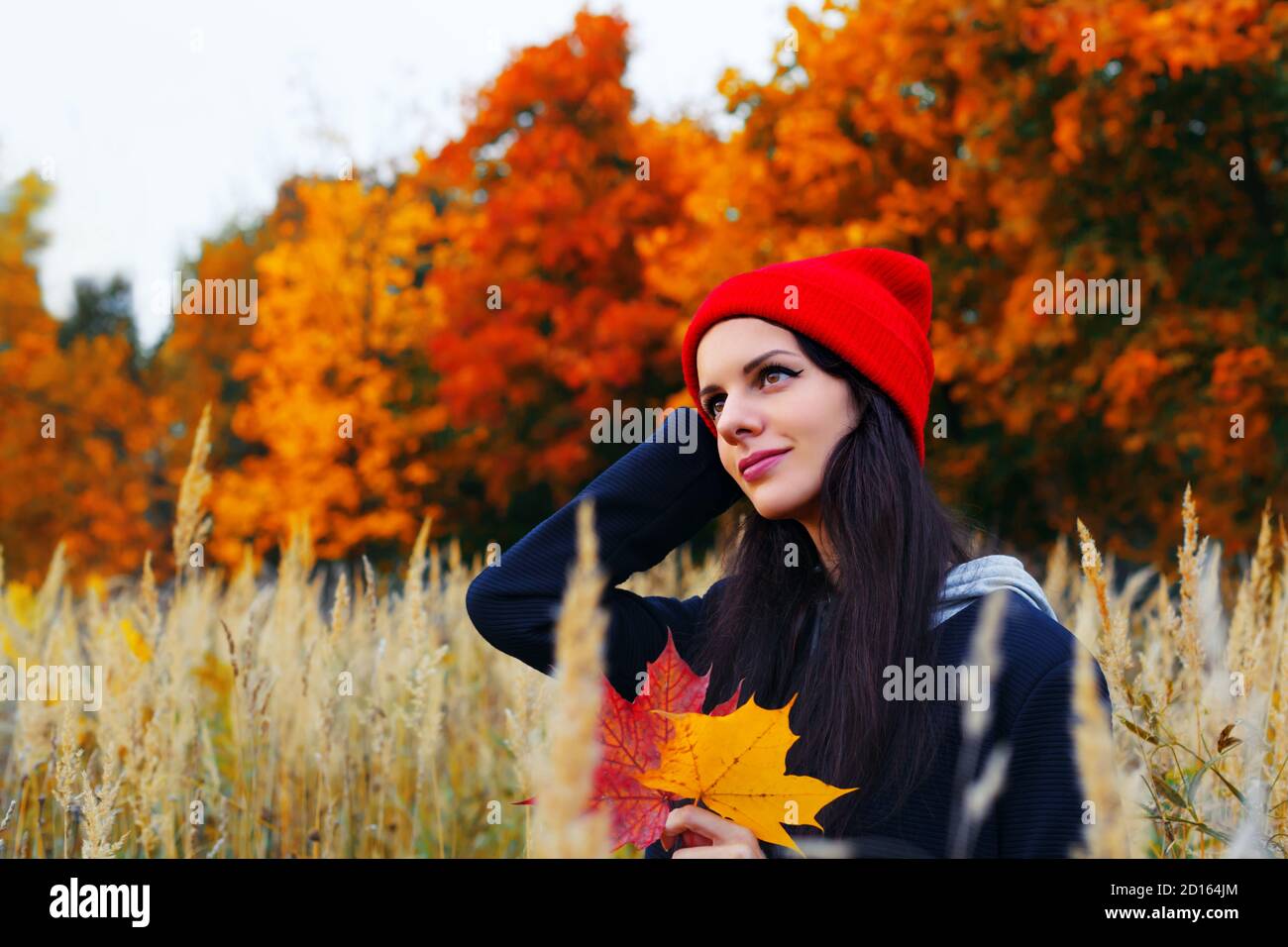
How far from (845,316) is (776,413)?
0.60 feet

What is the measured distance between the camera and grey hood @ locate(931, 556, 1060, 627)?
1.45 metres

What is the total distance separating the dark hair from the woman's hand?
0.29m

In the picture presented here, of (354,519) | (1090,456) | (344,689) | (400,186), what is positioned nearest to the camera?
(344,689)

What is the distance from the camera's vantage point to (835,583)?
1.57 meters

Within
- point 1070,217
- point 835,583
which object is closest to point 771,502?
point 835,583

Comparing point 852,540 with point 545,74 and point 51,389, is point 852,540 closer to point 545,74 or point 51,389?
point 545,74

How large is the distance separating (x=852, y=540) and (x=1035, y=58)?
8.05m

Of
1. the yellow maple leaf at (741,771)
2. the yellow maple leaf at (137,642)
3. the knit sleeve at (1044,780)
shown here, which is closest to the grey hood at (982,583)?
the knit sleeve at (1044,780)

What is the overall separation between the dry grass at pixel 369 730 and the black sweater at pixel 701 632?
0.09 m

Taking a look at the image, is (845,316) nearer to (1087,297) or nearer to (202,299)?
(1087,297)

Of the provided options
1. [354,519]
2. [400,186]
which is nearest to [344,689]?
[354,519]

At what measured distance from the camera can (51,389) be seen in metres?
18.3

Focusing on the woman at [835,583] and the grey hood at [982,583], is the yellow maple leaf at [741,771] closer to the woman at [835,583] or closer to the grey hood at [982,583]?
the woman at [835,583]

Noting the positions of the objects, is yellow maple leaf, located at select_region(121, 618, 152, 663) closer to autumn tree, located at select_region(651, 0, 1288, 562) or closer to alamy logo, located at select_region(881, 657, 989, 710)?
alamy logo, located at select_region(881, 657, 989, 710)
